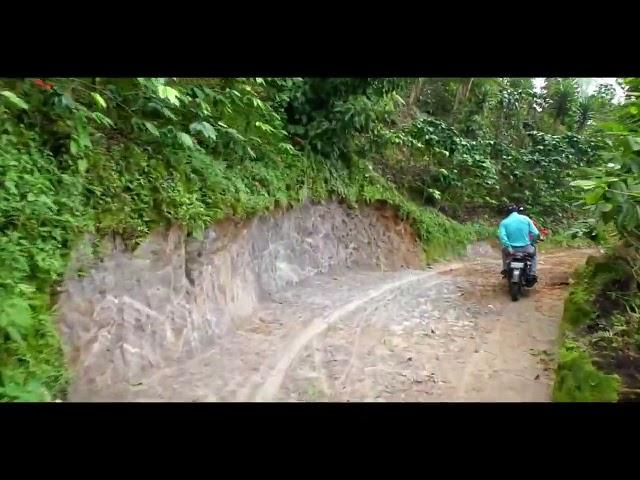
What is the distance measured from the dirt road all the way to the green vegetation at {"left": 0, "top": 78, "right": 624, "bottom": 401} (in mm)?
1141

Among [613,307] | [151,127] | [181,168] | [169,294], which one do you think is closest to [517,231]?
[613,307]

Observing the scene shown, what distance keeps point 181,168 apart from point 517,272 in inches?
199

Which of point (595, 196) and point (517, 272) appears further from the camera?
point (517, 272)

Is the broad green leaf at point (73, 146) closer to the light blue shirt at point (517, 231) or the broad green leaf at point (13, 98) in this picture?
the broad green leaf at point (13, 98)

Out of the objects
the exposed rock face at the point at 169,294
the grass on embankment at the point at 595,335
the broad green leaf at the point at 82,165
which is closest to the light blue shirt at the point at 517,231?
the grass on embankment at the point at 595,335

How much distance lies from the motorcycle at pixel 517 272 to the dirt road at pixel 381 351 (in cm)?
16

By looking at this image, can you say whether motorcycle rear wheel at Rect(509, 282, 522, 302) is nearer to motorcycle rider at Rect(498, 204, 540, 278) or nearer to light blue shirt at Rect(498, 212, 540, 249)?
motorcycle rider at Rect(498, 204, 540, 278)

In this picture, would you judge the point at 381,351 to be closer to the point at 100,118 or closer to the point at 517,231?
the point at 517,231

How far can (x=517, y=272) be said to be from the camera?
20.9 ft
